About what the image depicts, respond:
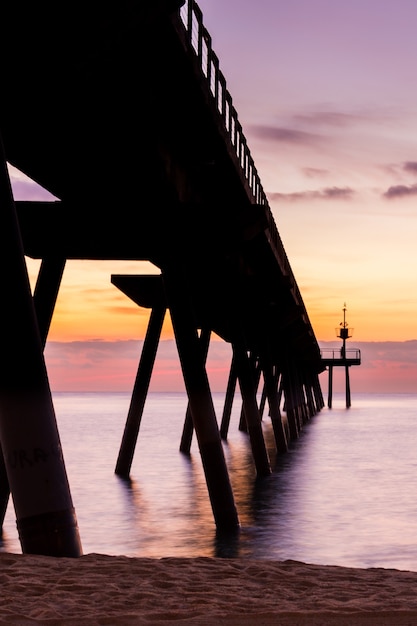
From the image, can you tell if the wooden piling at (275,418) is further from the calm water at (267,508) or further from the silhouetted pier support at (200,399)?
the silhouetted pier support at (200,399)

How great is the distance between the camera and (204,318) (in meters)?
26.2

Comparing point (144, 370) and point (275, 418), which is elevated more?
point (144, 370)

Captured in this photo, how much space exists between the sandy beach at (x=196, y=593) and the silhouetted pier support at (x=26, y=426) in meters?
0.33

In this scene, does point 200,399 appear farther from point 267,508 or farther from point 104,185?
point 267,508

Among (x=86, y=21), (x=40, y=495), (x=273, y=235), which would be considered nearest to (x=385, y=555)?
(x=40, y=495)

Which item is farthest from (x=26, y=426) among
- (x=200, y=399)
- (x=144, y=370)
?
(x=144, y=370)

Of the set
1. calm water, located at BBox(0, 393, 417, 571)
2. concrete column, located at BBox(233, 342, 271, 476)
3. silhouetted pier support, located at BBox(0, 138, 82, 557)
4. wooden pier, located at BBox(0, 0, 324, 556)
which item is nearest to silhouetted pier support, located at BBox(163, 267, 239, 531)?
wooden pier, located at BBox(0, 0, 324, 556)

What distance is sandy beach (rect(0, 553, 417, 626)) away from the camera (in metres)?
5.10

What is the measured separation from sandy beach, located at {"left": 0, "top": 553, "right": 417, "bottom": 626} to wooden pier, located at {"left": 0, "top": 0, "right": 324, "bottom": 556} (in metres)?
0.91

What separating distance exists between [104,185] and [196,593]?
7578 millimetres

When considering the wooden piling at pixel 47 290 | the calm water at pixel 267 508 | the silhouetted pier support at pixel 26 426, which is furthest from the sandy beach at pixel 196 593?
the wooden piling at pixel 47 290

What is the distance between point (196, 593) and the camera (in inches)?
Result: 225

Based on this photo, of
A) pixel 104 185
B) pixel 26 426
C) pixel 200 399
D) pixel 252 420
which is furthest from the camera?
pixel 252 420

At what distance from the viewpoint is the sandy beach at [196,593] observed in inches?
201
